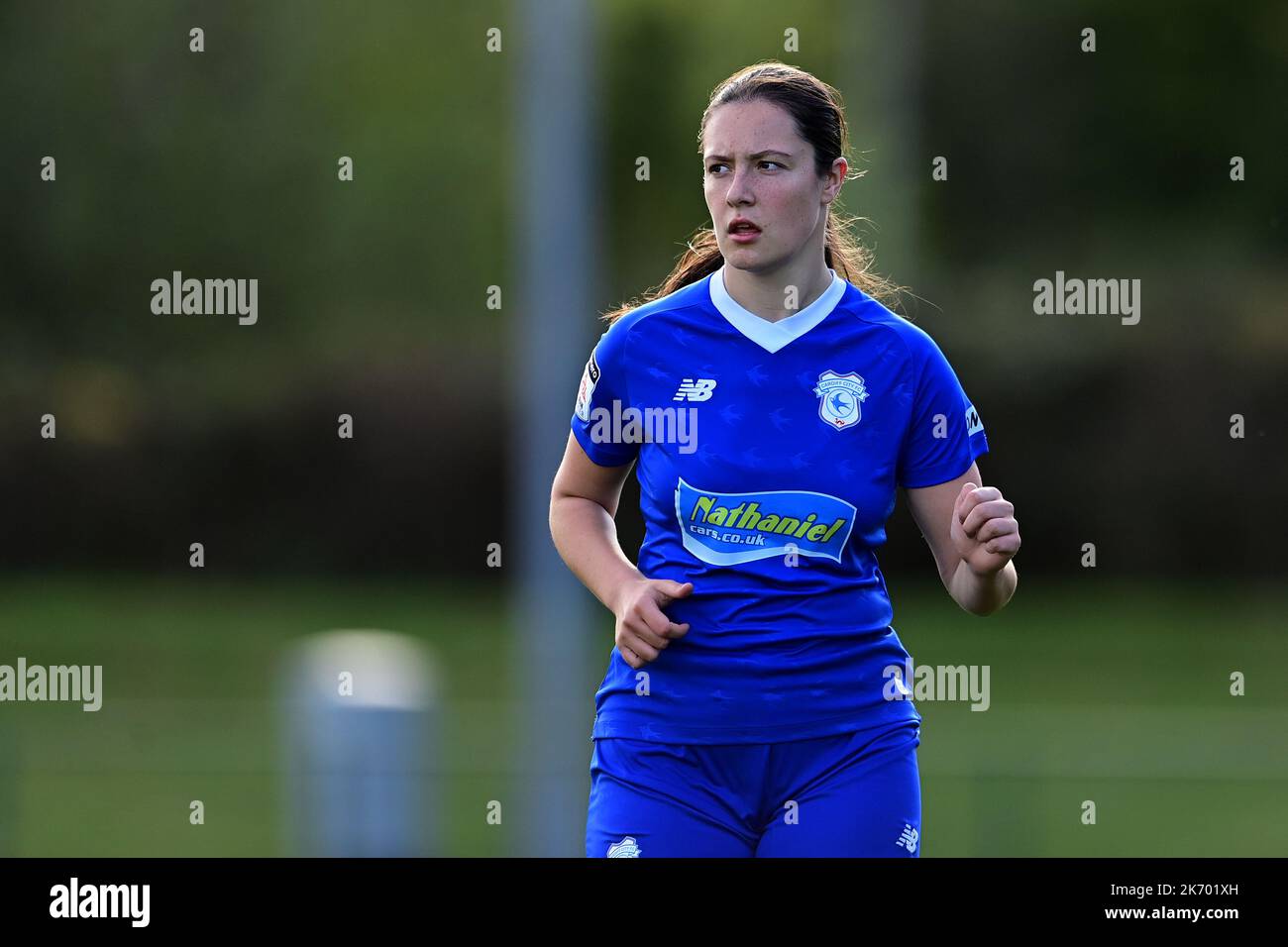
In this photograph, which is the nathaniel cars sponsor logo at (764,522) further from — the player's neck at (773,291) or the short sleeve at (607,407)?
the player's neck at (773,291)

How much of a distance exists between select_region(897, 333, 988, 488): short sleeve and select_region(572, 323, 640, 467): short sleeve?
54 cm

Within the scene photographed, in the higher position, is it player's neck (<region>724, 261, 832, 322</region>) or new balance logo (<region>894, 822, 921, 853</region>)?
player's neck (<region>724, 261, 832, 322</region>)

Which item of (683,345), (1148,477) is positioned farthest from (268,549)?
(683,345)

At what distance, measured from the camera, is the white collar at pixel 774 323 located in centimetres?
376

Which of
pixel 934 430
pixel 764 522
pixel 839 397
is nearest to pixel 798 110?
pixel 839 397

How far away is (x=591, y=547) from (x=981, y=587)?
767mm

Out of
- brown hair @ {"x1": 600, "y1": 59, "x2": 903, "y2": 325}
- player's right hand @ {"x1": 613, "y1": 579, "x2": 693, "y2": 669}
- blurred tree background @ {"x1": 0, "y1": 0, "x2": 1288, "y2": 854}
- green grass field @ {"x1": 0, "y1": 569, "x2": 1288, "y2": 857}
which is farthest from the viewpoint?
blurred tree background @ {"x1": 0, "y1": 0, "x2": 1288, "y2": 854}

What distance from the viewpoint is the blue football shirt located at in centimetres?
362

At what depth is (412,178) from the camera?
2448 cm

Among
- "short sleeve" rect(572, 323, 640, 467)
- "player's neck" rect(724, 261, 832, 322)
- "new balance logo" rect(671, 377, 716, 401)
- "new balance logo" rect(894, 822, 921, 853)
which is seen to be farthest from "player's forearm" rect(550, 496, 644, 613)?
"new balance logo" rect(894, 822, 921, 853)

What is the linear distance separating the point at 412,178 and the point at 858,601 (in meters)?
21.4

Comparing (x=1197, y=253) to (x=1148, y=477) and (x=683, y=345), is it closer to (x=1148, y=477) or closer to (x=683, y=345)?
(x=1148, y=477)

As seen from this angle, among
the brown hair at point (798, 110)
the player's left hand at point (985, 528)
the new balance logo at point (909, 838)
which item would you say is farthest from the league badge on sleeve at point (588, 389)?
the new balance logo at point (909, 838)

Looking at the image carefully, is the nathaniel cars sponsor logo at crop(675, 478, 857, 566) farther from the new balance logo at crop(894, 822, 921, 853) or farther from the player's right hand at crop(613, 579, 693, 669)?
the new balance logo at crop(894, 822, 921, 853)
